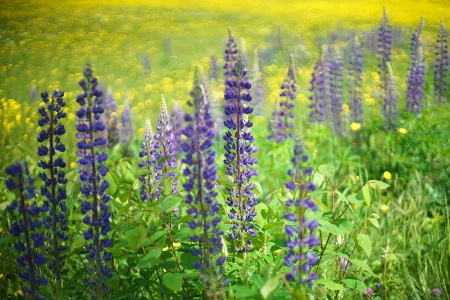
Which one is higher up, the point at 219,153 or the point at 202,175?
the point at 202,175

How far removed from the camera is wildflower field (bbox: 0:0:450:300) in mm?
1661

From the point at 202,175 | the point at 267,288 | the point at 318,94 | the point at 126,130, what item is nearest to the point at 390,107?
the point at 318,94

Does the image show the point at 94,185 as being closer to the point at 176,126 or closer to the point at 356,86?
the point at 176,126

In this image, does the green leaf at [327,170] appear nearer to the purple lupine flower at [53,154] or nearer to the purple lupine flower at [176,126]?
the purple lupine flower at [53,154]

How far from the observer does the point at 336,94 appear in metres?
4.94

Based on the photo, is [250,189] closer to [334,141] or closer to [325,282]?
[325,282]

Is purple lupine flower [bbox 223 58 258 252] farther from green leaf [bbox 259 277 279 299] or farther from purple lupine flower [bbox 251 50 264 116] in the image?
purple lupine flower [bbox 251 50 264 116]

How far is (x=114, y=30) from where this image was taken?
512 centimetres

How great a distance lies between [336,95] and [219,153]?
146 cm

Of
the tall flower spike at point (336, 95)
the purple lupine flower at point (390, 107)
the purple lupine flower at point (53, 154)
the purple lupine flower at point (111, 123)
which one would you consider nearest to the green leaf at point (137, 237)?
the purple lupine flower at point (53, 154)

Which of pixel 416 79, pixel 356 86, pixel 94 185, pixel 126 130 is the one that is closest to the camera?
pixel 94 185

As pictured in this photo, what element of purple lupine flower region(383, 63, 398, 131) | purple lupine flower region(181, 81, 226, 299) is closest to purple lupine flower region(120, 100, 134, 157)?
purple lupine flower region(383, 63, 398, 131)

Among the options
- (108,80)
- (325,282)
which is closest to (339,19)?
(108,80)

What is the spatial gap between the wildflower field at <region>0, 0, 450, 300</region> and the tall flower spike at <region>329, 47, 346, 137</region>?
21mm
